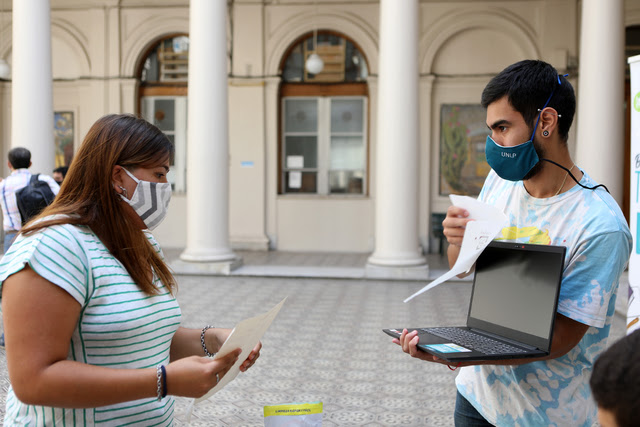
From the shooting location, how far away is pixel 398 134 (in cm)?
973

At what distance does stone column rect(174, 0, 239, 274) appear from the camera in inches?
400

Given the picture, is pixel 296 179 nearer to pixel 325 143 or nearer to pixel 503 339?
pixel 325 143

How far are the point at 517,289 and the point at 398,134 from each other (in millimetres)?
7995

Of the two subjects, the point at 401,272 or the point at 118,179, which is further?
the point at 401,272

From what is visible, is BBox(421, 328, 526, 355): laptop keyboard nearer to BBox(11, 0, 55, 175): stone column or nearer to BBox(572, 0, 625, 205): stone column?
BBox(572, 0, 625, 205): stone column

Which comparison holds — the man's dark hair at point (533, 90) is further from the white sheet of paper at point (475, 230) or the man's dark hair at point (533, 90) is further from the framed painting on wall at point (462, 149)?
the framed painting on wall at point (462, 149)

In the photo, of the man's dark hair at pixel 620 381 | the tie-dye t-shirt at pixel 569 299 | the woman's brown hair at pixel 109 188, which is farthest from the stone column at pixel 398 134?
the man's dark hair at pixel 620 381

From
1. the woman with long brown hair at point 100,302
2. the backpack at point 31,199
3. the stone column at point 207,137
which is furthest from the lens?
the stone column at point 207,137

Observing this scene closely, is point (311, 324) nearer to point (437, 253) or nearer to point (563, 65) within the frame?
point (437, 253)

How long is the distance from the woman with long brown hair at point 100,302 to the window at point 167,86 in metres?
12.5

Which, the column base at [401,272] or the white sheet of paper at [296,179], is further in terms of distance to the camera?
the white sheet of paper at [296,179]

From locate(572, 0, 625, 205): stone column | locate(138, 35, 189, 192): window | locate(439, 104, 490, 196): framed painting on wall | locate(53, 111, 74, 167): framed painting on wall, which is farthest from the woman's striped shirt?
locate(53, 111, 74, 167): framed painting on wall

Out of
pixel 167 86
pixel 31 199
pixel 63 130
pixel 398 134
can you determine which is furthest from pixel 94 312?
pixel 63 130

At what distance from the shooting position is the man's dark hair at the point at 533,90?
1854mm
